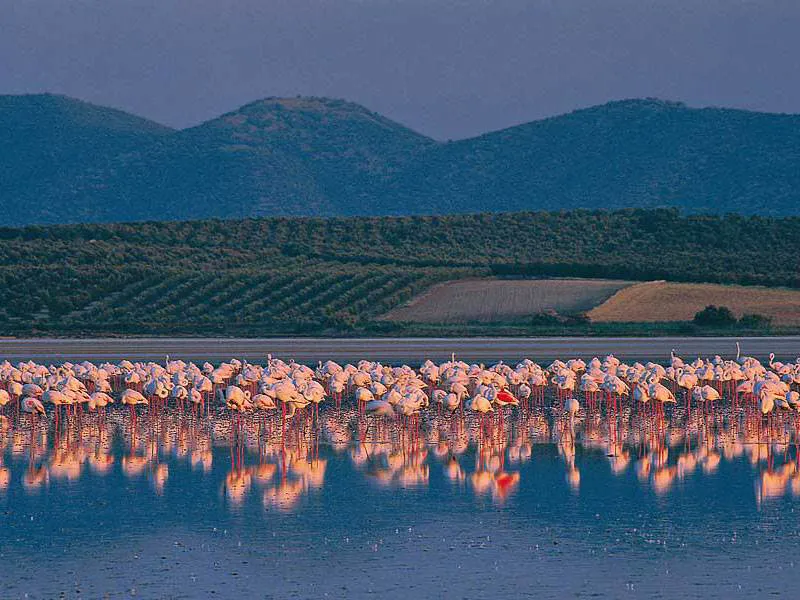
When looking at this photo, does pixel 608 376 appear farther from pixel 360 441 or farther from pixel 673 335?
pixel 673 335

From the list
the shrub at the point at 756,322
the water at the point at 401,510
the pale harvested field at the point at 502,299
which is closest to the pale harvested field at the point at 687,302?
the shrub at the point at 756,322

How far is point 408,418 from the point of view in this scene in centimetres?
2861

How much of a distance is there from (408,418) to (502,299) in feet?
107

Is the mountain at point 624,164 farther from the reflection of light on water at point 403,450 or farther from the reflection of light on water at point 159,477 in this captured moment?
the reflection of light on water at point 159,477

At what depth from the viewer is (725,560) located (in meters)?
16.2

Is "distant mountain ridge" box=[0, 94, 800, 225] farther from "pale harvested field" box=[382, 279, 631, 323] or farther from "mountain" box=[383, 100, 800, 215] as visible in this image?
"pale harvested field" box=[382, 279, 631, 323]

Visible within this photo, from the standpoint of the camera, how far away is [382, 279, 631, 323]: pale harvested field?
5806 centimetres

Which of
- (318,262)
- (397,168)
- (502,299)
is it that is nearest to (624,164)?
(397,168)

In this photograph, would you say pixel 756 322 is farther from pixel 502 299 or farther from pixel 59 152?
pixel 59 152

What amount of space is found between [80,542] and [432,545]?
4.38 m

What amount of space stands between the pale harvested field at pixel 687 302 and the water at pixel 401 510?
28.4 metres

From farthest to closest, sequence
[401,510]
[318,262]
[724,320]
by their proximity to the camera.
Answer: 1. [318,262]
2. [724,320]
3. [401,510]

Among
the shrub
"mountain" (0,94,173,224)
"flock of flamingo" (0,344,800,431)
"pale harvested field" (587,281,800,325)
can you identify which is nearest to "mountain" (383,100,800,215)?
"mountain" (0,94,173,224)

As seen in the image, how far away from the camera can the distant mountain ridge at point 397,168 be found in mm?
150625
